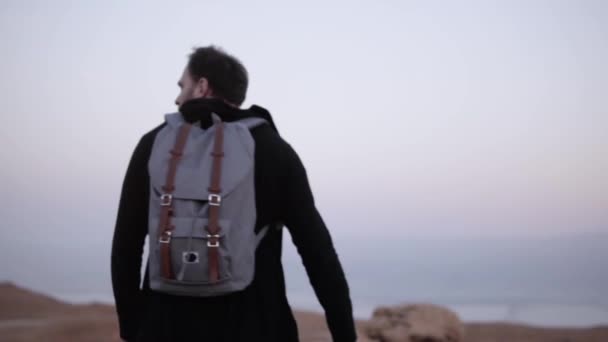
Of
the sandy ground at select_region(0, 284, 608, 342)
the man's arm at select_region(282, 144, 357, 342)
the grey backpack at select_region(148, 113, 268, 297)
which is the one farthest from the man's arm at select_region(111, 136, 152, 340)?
the sandy ground at select_region(0, 284, 608, 342)

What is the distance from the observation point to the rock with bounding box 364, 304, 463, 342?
31.4ft

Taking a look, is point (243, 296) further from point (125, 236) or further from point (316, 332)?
point (316, 332)

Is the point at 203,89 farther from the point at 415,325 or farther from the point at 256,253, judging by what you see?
the point at 415,325

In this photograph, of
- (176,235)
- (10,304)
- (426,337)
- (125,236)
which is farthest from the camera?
(10,304)

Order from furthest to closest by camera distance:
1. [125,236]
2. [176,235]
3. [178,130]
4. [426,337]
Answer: [426,337], [125,236], [178,130], [176,235]

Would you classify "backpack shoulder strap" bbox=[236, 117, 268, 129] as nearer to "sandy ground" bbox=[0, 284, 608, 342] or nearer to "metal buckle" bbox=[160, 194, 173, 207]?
"metal buckle" bbox=[160, 194, 173, 207]

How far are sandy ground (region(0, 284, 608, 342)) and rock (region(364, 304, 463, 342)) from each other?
0.25m

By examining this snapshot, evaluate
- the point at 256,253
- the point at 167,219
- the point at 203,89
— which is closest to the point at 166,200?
the point at 167,219

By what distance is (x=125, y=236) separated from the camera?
8.87 feet

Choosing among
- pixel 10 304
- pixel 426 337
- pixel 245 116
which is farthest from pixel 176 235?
pixel 10 304

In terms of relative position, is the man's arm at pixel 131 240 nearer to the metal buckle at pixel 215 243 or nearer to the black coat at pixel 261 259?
the black coat at pixel 261 259

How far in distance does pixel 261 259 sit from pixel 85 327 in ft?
25.0

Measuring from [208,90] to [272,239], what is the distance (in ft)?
1.90

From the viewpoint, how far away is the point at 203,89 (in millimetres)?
2658
